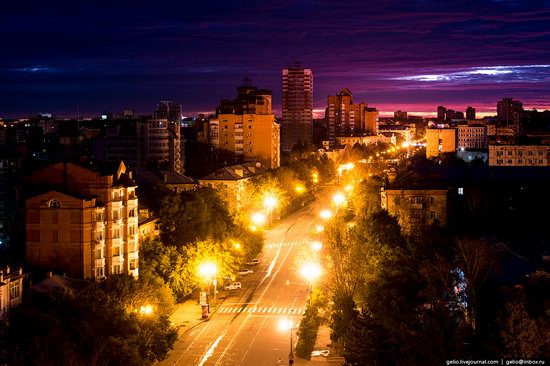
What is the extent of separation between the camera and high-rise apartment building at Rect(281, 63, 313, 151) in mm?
184125

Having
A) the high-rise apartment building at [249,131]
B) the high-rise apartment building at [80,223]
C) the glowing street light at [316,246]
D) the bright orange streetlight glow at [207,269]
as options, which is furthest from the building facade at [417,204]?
the high-rise apartment building at [249,131]

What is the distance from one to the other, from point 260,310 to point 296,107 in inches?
5692

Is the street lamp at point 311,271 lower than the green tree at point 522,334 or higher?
lower

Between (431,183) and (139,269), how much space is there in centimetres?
2182

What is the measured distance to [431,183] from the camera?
58.3 meters

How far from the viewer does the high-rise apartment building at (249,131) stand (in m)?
117

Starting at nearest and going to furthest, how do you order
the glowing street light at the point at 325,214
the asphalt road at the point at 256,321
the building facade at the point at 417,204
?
1. the asphalt road at the point at 256,321
2. the building facade at the point at 417,204
3. the glowing street light at the point at 325,214

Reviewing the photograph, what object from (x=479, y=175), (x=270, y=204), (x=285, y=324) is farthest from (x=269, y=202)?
(x=285, y=324)

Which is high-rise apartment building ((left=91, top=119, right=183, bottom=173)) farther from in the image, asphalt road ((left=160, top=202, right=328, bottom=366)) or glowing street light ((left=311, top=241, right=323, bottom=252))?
glowing street light ((left=311, top=241, right=323, bottom=252))

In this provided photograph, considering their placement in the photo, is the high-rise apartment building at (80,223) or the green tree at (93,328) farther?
the high-rise apartment building at (80,223)

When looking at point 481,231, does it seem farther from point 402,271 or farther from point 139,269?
point 139,269

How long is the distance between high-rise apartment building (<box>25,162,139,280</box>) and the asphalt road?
19.3 feet

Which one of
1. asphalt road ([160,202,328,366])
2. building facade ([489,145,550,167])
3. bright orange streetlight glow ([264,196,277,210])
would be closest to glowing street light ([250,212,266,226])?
bright orange streetlight glow ([264,196,277,210])

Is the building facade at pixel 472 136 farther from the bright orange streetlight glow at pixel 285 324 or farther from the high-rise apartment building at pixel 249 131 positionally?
the bright orange streetlight glow at pixel 285 324
